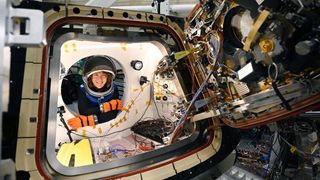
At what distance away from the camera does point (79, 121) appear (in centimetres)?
335

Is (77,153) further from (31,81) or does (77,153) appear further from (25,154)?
(31,81)

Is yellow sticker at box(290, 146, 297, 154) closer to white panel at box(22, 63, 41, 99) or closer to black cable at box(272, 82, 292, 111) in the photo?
black cable at box(272, 82, 292, 111)

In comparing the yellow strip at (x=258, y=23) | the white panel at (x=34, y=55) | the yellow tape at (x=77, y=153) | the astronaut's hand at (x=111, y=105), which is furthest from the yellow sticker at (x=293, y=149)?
the astronaut's hand at (x=111, y=105)

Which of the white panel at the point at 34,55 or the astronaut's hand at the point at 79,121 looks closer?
the white panel at the point at 34,55

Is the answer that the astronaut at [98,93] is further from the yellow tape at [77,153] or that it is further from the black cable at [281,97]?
the black cable at [281,97]

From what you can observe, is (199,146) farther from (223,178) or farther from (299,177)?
(299,177)

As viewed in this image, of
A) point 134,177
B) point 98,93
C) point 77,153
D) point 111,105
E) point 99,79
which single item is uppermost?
point 99,79

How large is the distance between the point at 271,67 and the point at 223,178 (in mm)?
1024

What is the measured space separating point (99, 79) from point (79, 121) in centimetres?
68

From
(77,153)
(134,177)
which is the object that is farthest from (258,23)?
(77,153)

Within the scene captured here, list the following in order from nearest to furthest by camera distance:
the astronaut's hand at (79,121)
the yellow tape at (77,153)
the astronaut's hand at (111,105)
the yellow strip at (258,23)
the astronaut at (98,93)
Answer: the yellow strip at (258,23), the yellow tape at (77,153), the astronaut's hand at (79,121), the astronaut at (98,93), the astronaut's hand at (111,105)

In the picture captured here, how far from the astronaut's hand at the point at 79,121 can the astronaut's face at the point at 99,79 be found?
493 millimetres

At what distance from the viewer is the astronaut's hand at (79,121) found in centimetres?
335

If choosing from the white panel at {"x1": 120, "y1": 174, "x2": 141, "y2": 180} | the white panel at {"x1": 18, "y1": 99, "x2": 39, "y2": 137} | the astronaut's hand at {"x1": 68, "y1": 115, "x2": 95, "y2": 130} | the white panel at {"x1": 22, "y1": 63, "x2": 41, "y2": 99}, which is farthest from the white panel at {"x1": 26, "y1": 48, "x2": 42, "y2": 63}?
the astronaut's hand at {"x1": 68, "y1": 115, "x2": 95, "y2": 130}
